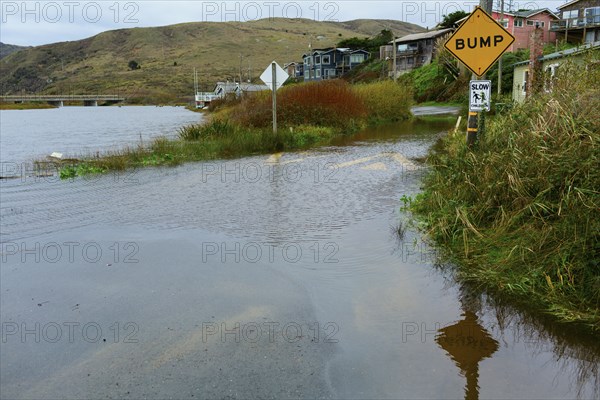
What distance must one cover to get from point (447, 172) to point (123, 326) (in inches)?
226

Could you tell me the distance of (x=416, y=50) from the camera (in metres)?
75.8

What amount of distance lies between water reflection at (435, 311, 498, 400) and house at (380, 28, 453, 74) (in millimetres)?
71200

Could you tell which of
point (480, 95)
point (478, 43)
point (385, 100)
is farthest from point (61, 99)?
point (480, 95)

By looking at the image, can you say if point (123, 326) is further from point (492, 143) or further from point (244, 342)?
point (492, 143)

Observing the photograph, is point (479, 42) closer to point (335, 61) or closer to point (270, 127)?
point (270, 127)

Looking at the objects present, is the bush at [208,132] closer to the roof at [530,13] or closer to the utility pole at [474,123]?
the utility pole at [474,123]

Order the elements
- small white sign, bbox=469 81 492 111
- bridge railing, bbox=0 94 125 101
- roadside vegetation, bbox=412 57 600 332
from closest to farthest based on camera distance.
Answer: roadside vegetation, bbox=412 57 600 332, small white sign, bbox=469 81 492 111, bridge railing, bbox=0 94 125 101

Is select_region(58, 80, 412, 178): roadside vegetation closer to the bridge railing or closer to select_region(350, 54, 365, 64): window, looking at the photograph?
select_region(350, 54, 365, 64): window

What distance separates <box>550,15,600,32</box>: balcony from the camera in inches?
2243

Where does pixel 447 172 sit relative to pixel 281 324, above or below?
above

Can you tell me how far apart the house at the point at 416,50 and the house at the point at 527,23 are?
1069 cm

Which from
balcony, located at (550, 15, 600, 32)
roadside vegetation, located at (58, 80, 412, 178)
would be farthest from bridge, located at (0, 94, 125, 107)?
roadside vegetation, located at (58, 80, 412, 178)

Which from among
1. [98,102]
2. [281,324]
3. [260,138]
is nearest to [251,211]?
[281,324]

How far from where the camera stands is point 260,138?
19375 millimetres
